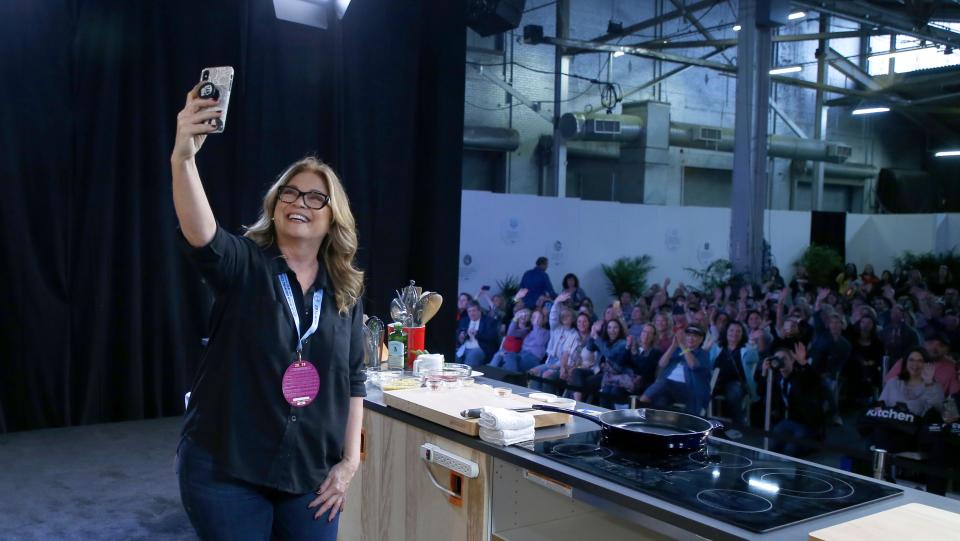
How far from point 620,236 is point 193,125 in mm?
10135

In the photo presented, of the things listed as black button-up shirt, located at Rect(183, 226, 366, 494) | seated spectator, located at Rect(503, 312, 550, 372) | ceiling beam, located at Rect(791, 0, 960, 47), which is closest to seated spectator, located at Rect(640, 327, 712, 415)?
seated spectator, located at Rect(503, 312, 550, 372)

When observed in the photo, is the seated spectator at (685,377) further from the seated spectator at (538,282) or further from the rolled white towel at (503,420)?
the seated spectator at (538,282)

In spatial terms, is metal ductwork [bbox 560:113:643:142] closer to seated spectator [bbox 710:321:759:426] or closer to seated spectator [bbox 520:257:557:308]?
seated spectator [bbox 520:257:557:308]

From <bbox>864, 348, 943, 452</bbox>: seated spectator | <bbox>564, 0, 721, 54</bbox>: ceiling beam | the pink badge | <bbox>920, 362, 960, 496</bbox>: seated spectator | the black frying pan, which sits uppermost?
<bbox>564, 0, 721, 54</bbox>: ceiling beam

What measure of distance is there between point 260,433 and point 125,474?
2.87m

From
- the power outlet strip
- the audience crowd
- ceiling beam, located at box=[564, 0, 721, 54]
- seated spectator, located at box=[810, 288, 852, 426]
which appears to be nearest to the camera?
the power outlet strip

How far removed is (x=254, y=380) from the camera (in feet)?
4.50

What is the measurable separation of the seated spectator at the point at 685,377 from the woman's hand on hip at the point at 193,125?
3827 millimetres

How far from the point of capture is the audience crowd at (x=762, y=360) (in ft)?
14.0

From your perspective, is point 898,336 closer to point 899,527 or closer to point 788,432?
point 788,432

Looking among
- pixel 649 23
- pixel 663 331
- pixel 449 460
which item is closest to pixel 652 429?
pixel 449 460

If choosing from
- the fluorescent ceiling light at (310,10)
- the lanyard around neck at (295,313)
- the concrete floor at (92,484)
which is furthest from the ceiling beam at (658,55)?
the lanyard around neck at (295,313)

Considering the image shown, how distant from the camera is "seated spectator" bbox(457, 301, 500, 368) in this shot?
6.82 m

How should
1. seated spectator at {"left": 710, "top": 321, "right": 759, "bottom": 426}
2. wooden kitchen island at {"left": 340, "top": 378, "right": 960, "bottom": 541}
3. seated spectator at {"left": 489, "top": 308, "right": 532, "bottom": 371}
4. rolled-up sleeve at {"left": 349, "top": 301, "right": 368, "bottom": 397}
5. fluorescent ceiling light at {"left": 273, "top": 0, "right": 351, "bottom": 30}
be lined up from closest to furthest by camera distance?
wooden kitchen island at {"left": 340, "top": 378, "right": 960, "bottom": 541}, rolled-up sleeve at {"left": 349, "top": 301, "right": 368, "bottom": 397}, seated spectator at {"left": 710, "top": 321, "right": 759, "bottom": 426}, fluorescent ceiling light at {"left": 273, "top": 0, "right": 351, "bottom": 30}, seated spectator at {"left": 489, "top": 308, "right": 532, "bottom": 371}
